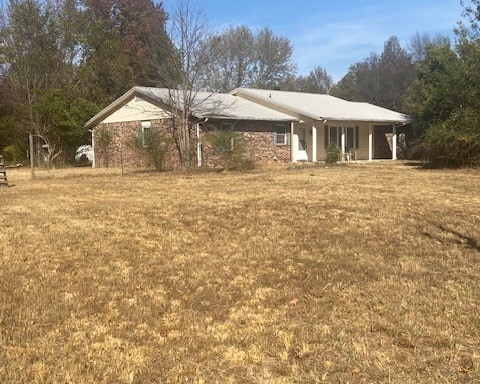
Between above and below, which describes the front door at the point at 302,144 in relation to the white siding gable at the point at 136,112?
below

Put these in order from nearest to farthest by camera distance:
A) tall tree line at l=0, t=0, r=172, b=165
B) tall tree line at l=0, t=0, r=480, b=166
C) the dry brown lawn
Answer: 1. the dry brown lawn
2. tall tree line at l=0, t=0, r=480, b=166
3. tall tree line at l=0, t=0, r=172, b=165

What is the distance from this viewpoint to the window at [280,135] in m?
26.0

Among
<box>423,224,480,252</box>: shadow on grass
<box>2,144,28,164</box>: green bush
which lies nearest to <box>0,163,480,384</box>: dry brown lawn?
<box>423,224,480,252</box>: shadow on grass

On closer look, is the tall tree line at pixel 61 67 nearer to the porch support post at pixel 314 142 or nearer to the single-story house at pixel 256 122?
the single-story house at pixel 256 122

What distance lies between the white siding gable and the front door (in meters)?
7.43

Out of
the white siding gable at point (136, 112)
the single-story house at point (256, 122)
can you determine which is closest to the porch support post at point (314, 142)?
the single-story house at point (256, 122)

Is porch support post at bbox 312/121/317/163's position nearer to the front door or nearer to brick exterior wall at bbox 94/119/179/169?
the front door

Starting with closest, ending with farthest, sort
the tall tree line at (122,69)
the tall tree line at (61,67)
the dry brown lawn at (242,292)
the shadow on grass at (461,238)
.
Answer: the dry brown lawn at (242,292)
the shadow on grass at (461,238)
the tall tree line at (122,69)
the tall tree line at (61,67)

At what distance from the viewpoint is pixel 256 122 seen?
81.9 feet

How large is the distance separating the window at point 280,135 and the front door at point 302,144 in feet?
3.46

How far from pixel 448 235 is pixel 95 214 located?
5.90m

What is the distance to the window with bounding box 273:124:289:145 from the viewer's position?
85.1ft

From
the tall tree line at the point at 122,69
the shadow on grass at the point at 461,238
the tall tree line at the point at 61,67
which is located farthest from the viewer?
the tall tree line at the point at 61,67

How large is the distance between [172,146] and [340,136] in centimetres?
1082
